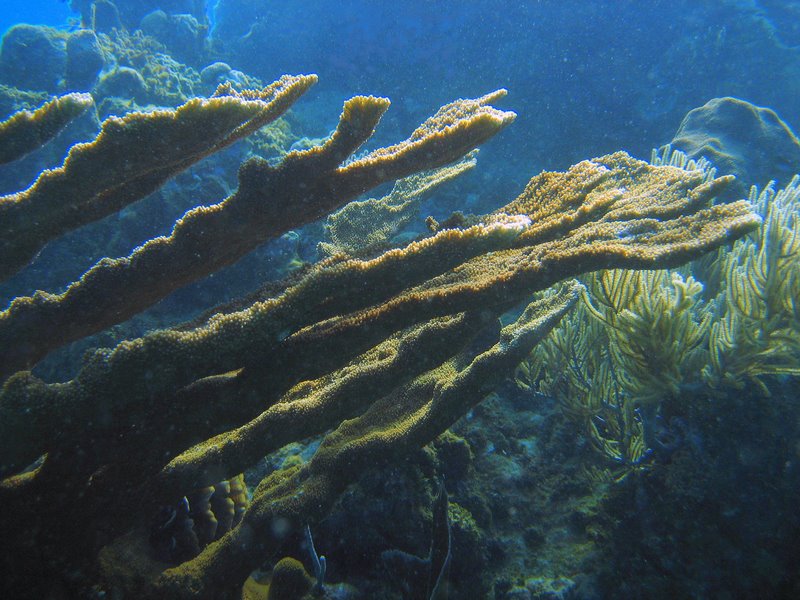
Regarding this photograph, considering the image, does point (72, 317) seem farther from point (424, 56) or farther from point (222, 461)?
point (424, 56)

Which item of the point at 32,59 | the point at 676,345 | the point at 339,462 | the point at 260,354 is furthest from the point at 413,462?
the point at 32,59

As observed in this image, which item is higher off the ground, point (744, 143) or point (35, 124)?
point (35, 124)

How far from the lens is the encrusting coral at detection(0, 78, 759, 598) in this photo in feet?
6.20

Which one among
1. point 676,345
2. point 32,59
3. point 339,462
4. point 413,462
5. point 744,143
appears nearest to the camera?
point 339,462

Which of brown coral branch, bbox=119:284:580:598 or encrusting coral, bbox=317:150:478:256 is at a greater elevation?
encrusting coral, bbox=317:150:478:256

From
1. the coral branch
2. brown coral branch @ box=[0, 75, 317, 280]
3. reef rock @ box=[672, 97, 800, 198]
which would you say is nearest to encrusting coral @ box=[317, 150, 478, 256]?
brown coral branch @ box=[0, 75, 317, 280]

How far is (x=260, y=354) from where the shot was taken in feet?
6.78

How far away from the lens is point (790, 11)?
40.8ft

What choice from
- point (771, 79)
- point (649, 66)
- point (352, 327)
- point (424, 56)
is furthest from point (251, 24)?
point (352, 327)

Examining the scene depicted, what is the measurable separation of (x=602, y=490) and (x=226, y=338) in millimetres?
3220

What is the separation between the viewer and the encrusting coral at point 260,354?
1.89 meters

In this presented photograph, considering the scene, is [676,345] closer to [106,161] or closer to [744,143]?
[106,161]

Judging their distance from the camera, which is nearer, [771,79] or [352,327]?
[352,327]

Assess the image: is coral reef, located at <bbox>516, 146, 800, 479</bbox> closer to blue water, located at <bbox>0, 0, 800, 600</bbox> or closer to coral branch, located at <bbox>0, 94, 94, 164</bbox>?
blue water, located at <bbox>0, 0, 800, 600</bbox>
